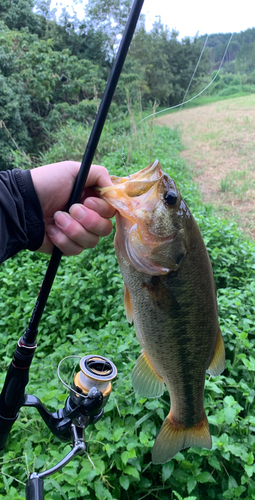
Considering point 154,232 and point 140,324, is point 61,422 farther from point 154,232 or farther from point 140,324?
point 154,232

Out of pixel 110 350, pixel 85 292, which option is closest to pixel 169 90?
pixel 85 292

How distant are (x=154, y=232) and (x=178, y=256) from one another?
0.13m

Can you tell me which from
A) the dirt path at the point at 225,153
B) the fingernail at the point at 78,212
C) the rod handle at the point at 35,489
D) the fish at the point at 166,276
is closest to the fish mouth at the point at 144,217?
the fish at the point at 166,276

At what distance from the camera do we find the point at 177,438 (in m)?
1.31

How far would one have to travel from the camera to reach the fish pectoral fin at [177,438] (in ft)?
4.17

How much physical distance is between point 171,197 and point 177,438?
988mm

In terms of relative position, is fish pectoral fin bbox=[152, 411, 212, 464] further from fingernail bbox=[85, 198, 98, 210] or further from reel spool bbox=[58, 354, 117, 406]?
fingernail bbox=[85, 198, 98, 210]

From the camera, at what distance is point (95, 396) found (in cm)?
127

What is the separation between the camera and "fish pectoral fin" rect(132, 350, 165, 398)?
130 centimetres

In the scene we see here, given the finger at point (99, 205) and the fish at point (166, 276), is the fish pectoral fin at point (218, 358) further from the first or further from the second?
the finger at point (99, 205)

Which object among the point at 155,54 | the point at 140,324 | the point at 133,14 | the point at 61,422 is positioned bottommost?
the point at 61,422

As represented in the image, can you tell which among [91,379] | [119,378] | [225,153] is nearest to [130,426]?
[119,378]

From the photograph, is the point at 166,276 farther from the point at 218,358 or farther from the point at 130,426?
the point at 130,426

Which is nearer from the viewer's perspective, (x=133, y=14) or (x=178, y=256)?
(x=133, y=14)
